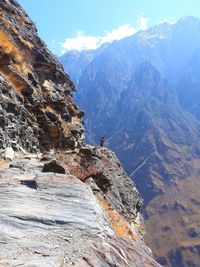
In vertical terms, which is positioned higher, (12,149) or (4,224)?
(12,149)

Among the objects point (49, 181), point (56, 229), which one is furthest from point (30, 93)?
point (56, 229)

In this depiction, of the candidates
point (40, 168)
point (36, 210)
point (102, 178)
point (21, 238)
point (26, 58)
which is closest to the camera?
point (21, 238)

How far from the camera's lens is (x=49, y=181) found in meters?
17.6

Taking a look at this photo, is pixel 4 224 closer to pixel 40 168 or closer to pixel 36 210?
pixel 36 210

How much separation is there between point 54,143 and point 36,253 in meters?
23.9

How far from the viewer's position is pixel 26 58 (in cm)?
4297

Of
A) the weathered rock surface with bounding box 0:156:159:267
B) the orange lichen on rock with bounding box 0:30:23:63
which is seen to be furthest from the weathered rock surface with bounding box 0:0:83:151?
the weathered rock surface with bounding box 0:156:159:267

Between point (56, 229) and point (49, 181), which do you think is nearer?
point (56, 229)

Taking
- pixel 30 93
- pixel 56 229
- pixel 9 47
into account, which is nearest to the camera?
pixel 56 229

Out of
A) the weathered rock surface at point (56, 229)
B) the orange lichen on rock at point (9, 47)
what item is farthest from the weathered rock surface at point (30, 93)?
the weathered rock surface at point (56, 229)

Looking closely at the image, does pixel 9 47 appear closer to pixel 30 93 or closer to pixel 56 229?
pixel 30 93

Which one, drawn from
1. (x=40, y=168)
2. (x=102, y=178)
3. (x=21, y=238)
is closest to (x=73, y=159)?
(x=102, y=178)

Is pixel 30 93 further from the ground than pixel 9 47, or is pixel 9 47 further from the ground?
pixel 9 47

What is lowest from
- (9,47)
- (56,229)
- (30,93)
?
(56,229)
